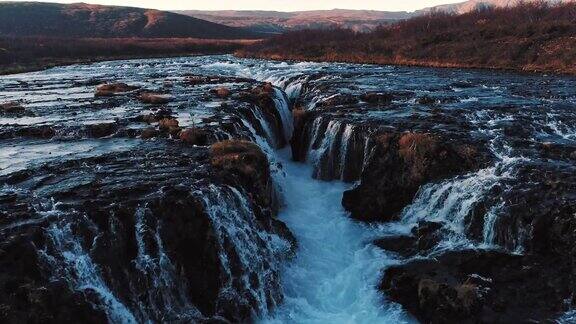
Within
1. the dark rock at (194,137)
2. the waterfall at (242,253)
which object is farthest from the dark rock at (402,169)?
the dark rock at (194,137)

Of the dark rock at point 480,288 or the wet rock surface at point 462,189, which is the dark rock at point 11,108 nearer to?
the wet rock surface at point 462,189

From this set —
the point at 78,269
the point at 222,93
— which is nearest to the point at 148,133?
the point at 78,269

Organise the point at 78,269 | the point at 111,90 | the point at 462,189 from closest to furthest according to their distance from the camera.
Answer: the point at 78,269, the point at 462,189, the point at 111,90

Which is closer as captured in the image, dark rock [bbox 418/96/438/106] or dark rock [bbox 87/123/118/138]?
dark rock [bbox 87/123/118/138]

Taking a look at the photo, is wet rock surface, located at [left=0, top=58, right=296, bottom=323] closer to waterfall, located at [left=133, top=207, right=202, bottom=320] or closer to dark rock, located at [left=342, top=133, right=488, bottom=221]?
waterfall, located at [left=133, top=207, right=202, bottom=320]

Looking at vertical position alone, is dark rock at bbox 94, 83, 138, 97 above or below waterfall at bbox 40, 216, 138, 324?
above

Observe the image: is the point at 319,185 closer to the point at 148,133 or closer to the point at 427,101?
the point at 148,133

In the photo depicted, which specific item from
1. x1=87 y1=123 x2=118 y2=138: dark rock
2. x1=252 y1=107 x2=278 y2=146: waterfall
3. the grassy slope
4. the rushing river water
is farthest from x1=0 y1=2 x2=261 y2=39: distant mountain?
x1=87 y1=123 x2=118 y2=138: dark rock
